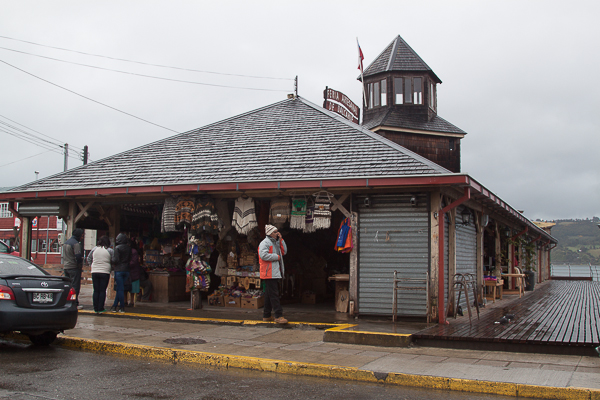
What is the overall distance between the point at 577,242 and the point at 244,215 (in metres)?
130

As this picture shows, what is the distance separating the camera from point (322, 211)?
11.2 m

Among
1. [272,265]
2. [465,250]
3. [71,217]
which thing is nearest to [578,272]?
[465,250]

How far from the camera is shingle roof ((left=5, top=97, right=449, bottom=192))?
11.2 m

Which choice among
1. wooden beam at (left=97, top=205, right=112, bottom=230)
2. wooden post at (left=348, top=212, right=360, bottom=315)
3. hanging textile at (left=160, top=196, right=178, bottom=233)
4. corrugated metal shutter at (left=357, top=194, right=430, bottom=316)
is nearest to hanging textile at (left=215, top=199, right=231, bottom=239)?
hanging textile at (left=160, top=196, right=178, bottom=233)

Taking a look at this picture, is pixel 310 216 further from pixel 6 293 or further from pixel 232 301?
pixel 6 293

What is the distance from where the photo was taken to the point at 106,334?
365 inches

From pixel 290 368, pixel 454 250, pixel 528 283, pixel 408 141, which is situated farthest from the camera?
pixel 408 141

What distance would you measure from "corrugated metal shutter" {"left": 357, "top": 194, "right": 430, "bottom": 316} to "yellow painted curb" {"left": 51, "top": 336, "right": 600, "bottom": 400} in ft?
13.5

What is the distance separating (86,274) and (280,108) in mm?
13606

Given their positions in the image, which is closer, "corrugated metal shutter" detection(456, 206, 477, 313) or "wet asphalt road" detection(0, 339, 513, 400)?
"wet asphalt road" detection(0, 339, 513, 400)

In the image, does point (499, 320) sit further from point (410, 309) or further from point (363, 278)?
point (363, 278)

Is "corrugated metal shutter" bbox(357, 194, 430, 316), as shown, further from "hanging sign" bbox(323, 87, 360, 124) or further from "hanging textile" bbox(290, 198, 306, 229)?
"hanging sign" bbox(323, 87, 360, 124)

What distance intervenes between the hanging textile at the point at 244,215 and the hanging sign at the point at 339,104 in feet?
24.0

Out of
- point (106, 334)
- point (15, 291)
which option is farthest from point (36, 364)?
point (106, 334)
